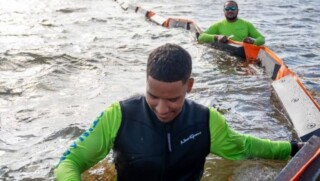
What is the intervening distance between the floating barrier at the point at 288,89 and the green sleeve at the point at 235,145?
6.72ft

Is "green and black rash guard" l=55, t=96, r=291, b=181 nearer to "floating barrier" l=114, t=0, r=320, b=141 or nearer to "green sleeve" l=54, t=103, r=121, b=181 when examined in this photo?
"green sleeve" l=54, t=103, r=121, b=181

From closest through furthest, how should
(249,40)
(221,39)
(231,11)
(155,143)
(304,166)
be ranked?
1. (155,143)
2. (304,166)
3. (249,40)
4. (221,39)
5. (231,11)

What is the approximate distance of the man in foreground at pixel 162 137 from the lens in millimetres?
2627

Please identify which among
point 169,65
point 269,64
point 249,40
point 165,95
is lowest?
point 269,64

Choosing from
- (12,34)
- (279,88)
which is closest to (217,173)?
(279,88)

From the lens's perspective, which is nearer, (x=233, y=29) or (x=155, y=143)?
(x=155, y=143)

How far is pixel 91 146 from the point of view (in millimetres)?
2744

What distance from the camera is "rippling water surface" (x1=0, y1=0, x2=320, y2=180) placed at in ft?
16.9

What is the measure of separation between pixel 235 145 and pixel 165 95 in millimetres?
817

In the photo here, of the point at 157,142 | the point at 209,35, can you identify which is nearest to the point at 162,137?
the point at 157,142

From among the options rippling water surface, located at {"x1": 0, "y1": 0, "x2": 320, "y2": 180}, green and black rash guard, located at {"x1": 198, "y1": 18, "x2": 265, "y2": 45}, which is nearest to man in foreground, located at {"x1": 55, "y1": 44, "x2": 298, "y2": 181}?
rippling water surface, located at {"x1": 0, "y1": 0, "x2": 320, "y2": 180}

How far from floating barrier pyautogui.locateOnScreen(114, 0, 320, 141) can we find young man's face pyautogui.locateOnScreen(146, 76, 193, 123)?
2.93m

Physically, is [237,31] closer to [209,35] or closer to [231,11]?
[231,11]

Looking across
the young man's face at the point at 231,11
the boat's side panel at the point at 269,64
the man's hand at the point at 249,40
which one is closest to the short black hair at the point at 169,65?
the boat's side panel at the point at 269,64
